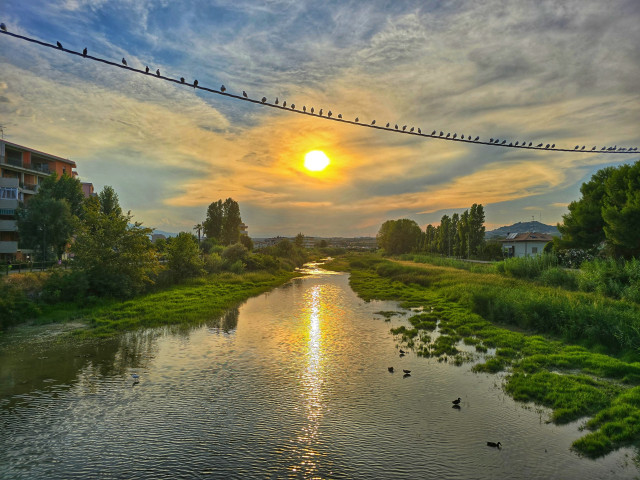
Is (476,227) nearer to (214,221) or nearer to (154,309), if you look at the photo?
(214,221)

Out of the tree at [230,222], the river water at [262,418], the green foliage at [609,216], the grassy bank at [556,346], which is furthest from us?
the tree at [230,222]

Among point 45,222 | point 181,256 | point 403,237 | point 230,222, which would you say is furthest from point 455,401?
point 403,237

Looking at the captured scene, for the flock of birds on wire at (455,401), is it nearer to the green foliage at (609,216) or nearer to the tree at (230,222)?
the green foliage at (609,216)

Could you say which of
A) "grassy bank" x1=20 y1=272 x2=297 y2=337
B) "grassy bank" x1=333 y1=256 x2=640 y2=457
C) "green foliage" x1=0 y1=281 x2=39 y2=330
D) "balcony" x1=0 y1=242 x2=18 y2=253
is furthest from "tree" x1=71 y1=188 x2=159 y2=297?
"balcony" x1=0 y1=242 x2=18 y2=253

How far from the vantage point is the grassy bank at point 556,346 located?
13383mm

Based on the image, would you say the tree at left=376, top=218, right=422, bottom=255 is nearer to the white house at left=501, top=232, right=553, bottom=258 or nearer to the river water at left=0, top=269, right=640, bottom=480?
the white house at left=501, top=232, right=553, bottom=258

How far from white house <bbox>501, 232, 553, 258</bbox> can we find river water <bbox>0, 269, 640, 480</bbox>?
83.2 metres

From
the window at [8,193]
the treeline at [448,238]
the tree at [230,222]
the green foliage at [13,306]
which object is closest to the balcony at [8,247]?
the window at [8,193]

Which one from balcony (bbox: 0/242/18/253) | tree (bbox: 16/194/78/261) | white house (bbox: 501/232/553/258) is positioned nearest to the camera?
tree (bbox: 16/194/78/261)

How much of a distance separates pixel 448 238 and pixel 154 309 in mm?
95701

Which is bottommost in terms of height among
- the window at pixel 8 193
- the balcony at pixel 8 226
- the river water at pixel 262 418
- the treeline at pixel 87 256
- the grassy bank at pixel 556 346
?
the river water at pixel 262 418

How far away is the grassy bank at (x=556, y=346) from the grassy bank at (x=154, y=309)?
1743cm

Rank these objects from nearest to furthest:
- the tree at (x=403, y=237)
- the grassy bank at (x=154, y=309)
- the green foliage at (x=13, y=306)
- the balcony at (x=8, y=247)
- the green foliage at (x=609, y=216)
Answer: the green foliage at (x=13, y=306)
the grassy bank at (x=154, y=309)
the green foliage at (x=609, y=216)
the balcony at (x=8, y=247)
the tree at (x=403, y=237)

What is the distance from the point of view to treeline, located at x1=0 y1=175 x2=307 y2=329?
3064cm
